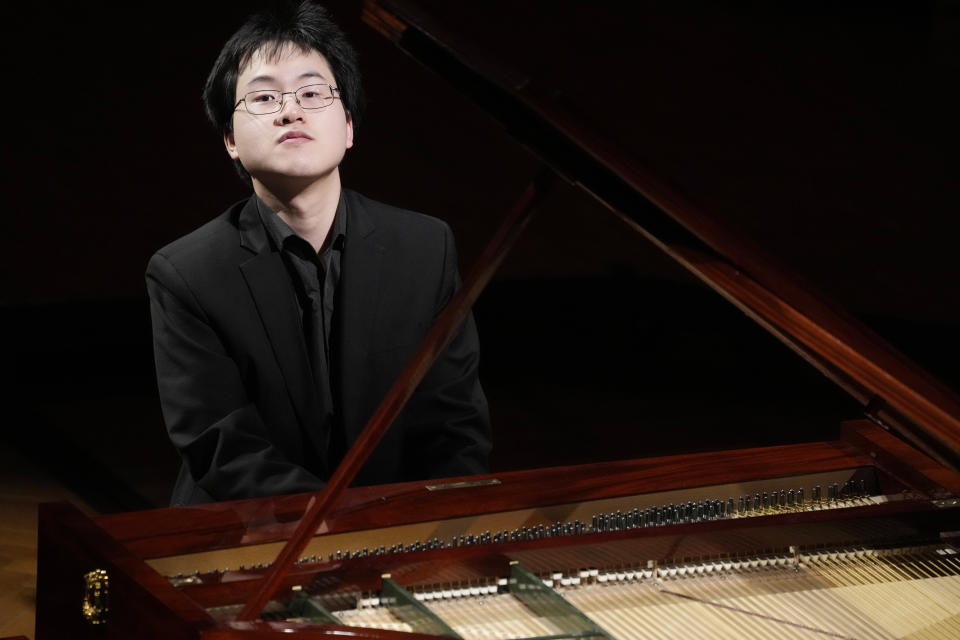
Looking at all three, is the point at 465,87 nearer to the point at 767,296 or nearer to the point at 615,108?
the point at 767,296

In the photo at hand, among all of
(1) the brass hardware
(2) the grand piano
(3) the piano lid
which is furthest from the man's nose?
(3) the piano lid

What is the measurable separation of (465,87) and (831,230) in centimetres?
417

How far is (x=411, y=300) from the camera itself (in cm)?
288

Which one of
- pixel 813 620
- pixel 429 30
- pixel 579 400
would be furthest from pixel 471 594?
pixel 579 400

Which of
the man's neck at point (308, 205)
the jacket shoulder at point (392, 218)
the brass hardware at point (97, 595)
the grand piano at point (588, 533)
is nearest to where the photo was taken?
Answer: the grand piano at point (588, 533)

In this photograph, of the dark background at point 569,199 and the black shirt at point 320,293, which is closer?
the black shirt at point 320,293

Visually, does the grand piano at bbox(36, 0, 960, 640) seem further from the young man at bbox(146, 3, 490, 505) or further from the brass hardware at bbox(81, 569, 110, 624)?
the young man at bbox(146, 3, 490, 505)

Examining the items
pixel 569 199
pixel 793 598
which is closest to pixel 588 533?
pixel 793 598

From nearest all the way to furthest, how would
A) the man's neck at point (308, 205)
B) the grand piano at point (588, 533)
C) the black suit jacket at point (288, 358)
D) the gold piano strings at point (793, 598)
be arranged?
the grand piano at point (588, 533)
the gold piano strings at point (793, 598)
the black suit jacket at point (288, 358)
the man's neck at point (308, 205)

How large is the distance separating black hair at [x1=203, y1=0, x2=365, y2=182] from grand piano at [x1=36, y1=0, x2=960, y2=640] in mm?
815

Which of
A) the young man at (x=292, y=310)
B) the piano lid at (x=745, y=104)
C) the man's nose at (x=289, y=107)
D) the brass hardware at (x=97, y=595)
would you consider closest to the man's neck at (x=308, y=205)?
the young man at (x=292, y=310)

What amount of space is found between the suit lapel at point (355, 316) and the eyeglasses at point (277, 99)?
244mm

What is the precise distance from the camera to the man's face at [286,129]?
2715 millimetres

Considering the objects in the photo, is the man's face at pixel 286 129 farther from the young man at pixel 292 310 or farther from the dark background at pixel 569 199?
the dark background at pixel 569 199
